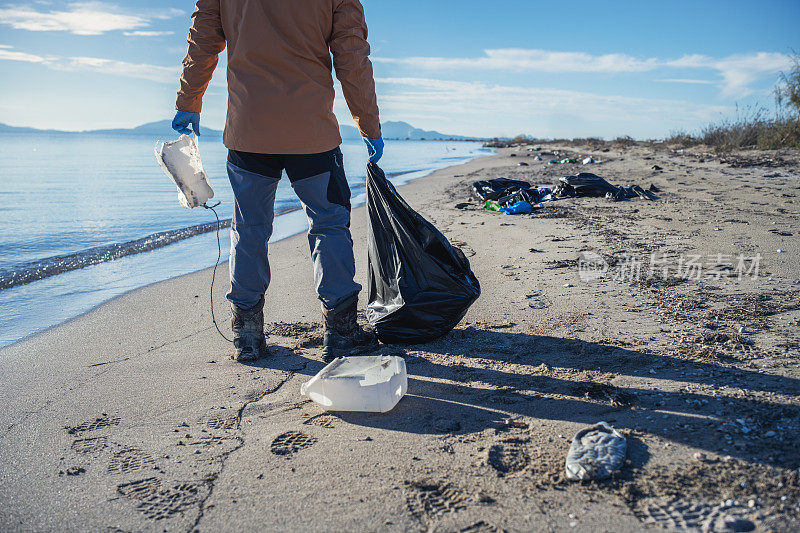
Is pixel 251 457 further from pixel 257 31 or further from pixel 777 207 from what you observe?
pixel 777 207

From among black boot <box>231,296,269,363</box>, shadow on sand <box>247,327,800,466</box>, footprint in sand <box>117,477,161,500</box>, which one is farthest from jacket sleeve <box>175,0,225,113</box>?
footprint in sand <box>117,477,161,500</box>

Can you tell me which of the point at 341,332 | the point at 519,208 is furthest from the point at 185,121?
the point at 519,208

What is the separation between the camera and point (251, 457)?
1771 mm

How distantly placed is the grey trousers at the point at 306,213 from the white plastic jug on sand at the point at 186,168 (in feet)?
1.07

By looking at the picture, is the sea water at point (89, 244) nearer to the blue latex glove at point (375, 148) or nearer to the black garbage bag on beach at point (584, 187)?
the blue latex glove at point (375, 148)

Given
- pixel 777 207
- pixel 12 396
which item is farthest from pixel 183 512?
pixel 777 207

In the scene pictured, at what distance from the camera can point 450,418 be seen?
1972 millimetres

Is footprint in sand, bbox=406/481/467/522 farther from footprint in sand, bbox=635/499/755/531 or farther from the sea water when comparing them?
the sea water

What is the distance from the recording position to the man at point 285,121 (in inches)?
95.9

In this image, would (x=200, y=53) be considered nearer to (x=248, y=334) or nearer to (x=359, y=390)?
(x=248, y=334)

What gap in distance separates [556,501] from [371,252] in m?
1.72

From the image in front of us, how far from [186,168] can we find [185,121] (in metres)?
0.25

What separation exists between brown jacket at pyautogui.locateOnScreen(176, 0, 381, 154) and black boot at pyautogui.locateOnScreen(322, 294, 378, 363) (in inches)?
32.0

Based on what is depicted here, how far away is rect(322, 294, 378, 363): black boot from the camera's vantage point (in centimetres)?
266
